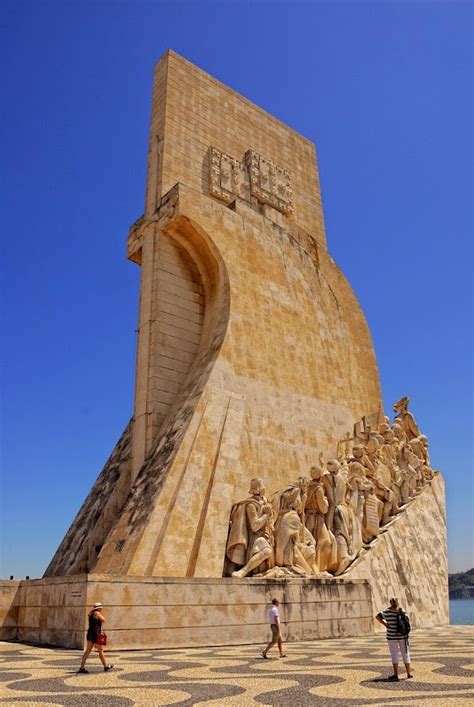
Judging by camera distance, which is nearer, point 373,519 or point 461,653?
point 461,653

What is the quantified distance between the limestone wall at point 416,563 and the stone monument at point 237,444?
37 mm

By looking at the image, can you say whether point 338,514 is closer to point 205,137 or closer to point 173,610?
point 173,610

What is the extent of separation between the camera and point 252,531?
325 inches

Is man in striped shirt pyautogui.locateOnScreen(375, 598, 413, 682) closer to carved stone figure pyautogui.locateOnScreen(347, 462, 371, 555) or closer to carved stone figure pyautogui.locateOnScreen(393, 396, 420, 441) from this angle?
carved stone figure pyautogui.locateOnScreen(347, 462, 371, 555)

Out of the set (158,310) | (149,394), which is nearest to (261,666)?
(149,394)

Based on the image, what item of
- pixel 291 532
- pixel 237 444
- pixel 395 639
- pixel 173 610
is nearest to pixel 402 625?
pixel 395 639

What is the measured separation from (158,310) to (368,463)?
173 inches

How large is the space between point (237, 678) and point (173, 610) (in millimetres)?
2633

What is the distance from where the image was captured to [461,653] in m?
5.31

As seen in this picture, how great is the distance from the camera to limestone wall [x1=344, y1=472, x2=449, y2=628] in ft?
30.6

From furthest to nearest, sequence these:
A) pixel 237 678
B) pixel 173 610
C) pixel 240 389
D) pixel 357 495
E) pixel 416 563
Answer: pixel 416 563
pixel 357 495
pixel 240 389
pixel 173 610
pixel 237 678

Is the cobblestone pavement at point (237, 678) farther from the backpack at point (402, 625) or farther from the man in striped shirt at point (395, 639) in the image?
the backpack at point (402, 625)

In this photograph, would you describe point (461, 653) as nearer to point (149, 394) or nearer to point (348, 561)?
point (348, 561)

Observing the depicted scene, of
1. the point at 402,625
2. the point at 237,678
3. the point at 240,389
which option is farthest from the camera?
the point at 240,389
